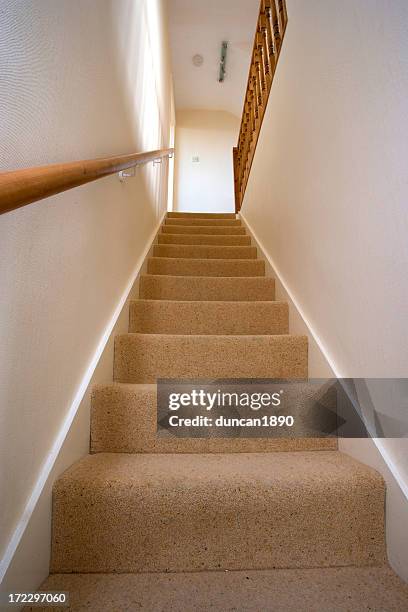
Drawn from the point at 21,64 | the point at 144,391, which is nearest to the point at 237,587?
the point at 144,391

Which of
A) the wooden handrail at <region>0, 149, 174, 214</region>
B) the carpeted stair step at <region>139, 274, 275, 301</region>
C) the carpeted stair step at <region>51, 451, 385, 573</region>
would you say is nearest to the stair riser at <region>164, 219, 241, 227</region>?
the carpeted stair step at <region>139, 274, 275, 301</region>

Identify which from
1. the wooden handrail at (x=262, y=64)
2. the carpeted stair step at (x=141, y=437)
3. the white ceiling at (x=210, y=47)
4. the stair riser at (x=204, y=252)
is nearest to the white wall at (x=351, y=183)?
the carpeted stair step at (x=141, y=437)

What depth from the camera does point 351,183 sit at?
1235mm

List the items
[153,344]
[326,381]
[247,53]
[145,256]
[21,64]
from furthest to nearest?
1. [247,53]
2. [145,256]
3. [153,344]
4. [326,381]
5. [21,64]

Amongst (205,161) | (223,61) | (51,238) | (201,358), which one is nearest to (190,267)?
(201,358)

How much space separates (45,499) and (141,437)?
1.18 ft

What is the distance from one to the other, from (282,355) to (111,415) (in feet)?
2.32

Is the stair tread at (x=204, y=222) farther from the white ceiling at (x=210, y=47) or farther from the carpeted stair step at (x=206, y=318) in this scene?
the white ceiling at (x=210, y=47)

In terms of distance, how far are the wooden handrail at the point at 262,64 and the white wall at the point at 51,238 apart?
1.28 meters

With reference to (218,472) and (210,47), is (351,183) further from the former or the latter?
(210,47)

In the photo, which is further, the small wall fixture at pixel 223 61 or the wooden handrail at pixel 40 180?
the small wall fixture at pixel 223 61

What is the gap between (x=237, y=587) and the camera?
0.85m

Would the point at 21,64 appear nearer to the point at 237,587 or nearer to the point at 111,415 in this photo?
the point at 111,415

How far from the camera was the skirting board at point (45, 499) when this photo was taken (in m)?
0.76
